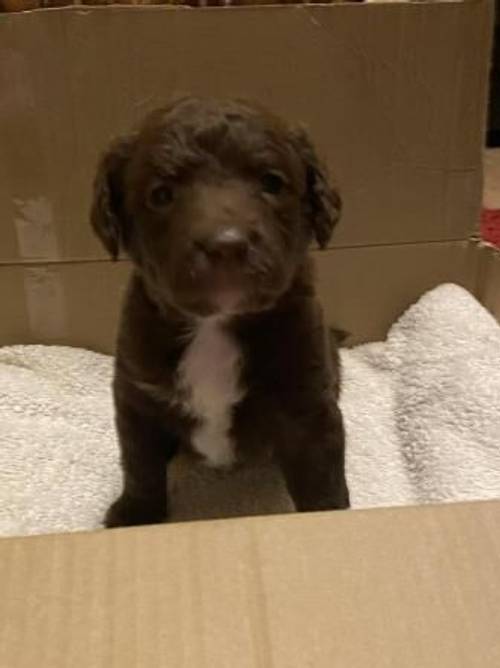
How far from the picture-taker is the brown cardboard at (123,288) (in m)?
1.60

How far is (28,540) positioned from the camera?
83cm

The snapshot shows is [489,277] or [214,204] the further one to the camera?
[489,277]

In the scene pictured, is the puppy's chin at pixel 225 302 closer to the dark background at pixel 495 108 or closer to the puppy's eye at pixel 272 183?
the puppy's eye at pixel 272 183

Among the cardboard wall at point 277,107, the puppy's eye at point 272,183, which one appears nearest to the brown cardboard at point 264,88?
the cardboard wall at point 277,107

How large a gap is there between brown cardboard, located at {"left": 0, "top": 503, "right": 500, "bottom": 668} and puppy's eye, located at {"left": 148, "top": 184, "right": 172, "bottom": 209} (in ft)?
1.17

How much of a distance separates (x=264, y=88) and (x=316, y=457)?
560 millimetres

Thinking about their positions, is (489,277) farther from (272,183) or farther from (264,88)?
(272,183)

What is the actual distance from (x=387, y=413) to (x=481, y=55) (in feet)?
1.84

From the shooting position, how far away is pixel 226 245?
929mm

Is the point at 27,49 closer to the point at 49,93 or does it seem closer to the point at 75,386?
the point at 49,93

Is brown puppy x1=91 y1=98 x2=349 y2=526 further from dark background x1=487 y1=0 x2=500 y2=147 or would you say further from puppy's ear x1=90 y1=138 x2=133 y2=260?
dark background x1=487 y1=0 x2=500 y2=147

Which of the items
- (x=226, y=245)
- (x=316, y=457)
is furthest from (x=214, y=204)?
(x=316, y=457)

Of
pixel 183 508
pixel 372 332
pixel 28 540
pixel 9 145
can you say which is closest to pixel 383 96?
pixel 372 332

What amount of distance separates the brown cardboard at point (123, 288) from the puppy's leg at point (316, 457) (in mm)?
436
